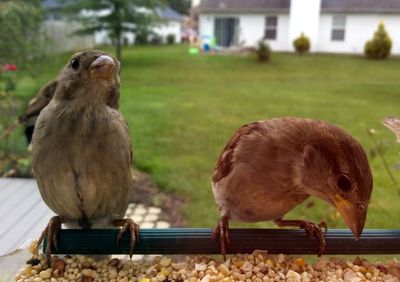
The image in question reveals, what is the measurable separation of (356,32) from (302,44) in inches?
79.3

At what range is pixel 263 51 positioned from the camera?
1395cm

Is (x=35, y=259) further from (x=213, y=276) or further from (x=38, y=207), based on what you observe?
(x=38, y=207)

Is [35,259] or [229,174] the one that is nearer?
[35,259]

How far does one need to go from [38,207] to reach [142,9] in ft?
42.0

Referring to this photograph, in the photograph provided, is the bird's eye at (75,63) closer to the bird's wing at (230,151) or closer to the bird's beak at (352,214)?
the bird's wing at (230,151)

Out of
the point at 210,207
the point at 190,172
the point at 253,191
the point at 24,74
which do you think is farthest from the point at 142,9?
the point at 253,191

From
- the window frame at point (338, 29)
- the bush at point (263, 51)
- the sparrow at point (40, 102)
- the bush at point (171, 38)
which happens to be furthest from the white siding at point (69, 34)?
the bush at point (171, 38)

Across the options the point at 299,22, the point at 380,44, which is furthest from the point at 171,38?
the point at 380,44

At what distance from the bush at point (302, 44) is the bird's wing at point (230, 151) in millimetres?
10714

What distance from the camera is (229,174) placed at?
167cm

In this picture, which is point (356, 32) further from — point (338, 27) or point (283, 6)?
point (283, 6)

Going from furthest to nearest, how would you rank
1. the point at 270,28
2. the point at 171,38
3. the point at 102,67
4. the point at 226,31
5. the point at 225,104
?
the point at 171,38 < the point at 226,31 < the point at 270,28 < the point at 225,104 < the point at 102,67

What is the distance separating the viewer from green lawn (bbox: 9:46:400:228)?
4.52 metres

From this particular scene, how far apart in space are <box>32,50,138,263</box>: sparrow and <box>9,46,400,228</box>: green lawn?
2343mm
